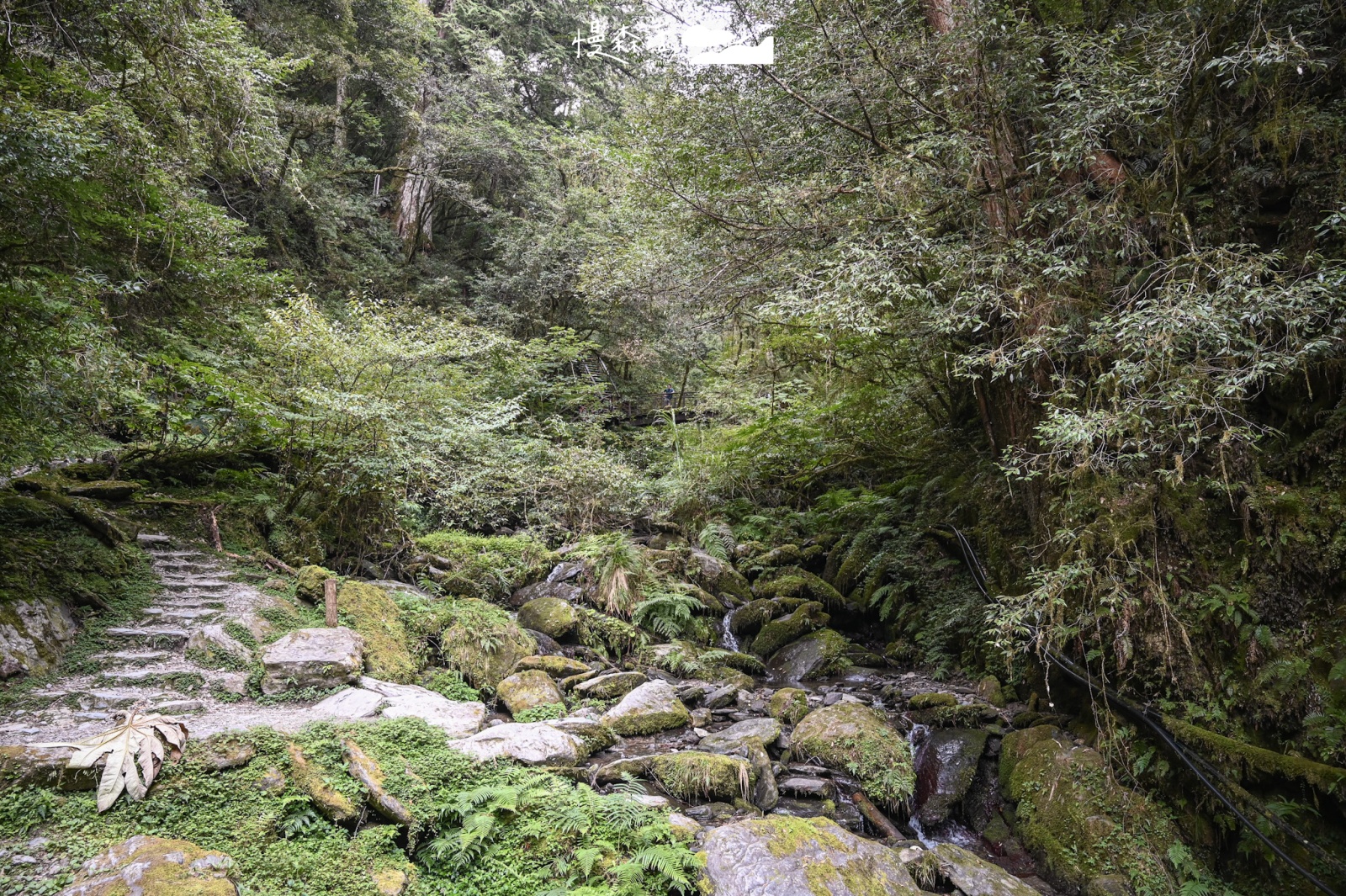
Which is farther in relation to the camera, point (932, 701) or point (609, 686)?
point (609, 686)

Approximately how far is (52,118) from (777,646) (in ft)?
28.9

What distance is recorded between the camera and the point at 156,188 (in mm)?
5656

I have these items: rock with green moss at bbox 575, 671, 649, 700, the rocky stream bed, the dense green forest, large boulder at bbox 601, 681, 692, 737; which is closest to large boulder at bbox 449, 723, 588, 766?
the rocky stream bed

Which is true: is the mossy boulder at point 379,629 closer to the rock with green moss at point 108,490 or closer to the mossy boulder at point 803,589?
the rock with green moss at point 108,490

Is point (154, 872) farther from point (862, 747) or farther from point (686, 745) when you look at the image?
point (862, 747)

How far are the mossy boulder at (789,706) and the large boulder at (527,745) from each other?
2.30 meters

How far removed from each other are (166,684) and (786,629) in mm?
6795

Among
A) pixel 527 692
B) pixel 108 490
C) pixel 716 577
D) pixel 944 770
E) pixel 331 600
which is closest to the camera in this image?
pixel 944 770

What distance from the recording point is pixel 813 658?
7961 millimetres

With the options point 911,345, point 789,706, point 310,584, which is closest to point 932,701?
point 789,706

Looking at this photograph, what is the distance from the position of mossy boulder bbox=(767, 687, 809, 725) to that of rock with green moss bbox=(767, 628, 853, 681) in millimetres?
946

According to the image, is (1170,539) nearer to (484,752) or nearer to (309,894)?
(484,752)

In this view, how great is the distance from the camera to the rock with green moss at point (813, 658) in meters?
7.81

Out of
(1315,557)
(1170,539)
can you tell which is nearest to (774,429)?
(1170,539)
